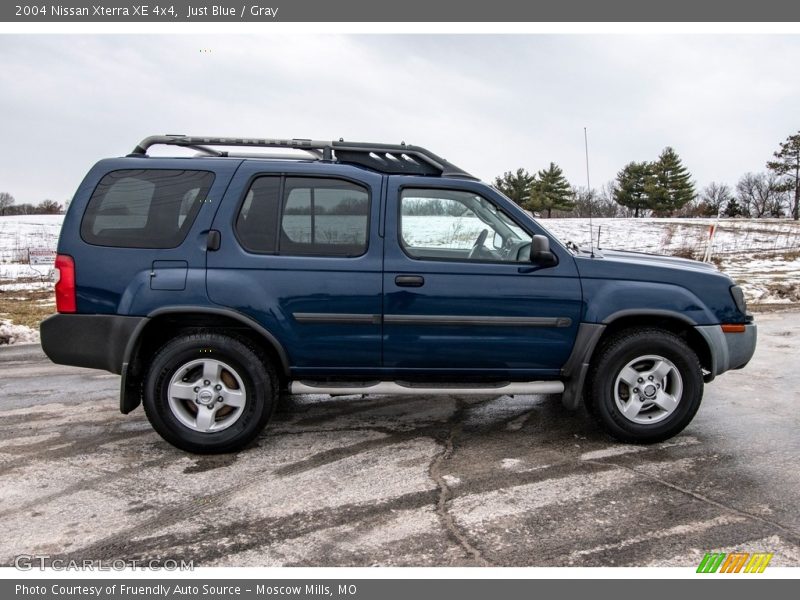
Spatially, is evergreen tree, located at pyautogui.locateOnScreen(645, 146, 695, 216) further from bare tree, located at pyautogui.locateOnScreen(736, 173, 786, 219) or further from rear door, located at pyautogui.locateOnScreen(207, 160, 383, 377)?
rear door, located at pyautogui.locateOnScreen(207, 160, 383, 377)

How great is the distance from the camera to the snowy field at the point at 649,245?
5.80 meters

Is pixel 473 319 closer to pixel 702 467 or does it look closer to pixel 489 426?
pixel 489 426

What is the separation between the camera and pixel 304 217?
13.3 ft

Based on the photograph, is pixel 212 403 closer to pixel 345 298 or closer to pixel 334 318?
pixel 334 318

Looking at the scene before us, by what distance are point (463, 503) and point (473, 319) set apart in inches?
50.5

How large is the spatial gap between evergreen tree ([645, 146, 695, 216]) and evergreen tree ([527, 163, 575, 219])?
30.1 ft

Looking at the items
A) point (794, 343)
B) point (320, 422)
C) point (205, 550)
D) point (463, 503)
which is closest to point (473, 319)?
point (463, 503)

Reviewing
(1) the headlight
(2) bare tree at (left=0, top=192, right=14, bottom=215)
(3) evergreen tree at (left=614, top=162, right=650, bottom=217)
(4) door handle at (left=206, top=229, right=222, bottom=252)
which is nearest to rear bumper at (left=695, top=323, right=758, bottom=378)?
(1) the headlight

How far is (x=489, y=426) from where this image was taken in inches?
182

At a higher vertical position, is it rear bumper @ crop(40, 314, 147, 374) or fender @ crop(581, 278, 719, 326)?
fender @ crop(581, 278, 719, 326)

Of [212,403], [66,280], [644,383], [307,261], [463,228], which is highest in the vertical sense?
[463,228]

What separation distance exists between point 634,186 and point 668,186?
135 inches

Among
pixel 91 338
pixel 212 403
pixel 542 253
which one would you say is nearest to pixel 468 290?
pixel 542 253

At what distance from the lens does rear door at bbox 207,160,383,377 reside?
12.9 ft
